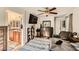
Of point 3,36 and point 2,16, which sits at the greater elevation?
point 2,16

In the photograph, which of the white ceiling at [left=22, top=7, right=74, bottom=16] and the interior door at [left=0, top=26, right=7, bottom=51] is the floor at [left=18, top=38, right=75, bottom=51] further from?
the white ceiling at [left=22, top=7, right=74, bottom=16]

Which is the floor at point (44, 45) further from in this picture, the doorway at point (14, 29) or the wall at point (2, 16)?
the wall at point (2, 16)

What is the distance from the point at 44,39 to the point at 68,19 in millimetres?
502

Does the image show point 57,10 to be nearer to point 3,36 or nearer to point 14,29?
point 14,29

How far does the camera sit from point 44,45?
7.59 ft

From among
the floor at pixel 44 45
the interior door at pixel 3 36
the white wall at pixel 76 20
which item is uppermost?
the white wall at pixel 76 20

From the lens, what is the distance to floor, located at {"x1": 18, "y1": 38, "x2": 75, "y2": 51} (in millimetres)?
2277

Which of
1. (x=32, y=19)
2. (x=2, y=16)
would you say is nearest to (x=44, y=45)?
(x=32, y=19)

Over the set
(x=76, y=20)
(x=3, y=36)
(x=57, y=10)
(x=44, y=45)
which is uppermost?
(x=57, y=10)

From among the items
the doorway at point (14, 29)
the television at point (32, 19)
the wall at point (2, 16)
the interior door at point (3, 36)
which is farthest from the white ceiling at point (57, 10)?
the interior door at point (3, 36)

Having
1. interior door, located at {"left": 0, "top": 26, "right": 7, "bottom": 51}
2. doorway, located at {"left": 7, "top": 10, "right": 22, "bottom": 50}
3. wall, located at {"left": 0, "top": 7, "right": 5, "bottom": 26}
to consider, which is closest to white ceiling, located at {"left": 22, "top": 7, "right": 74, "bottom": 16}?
doorway, located at {"left": 7, "top": 10, "right": 22, "bottom": 50}

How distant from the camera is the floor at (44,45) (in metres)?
2.28

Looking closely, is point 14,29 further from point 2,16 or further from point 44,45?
point 44,45
